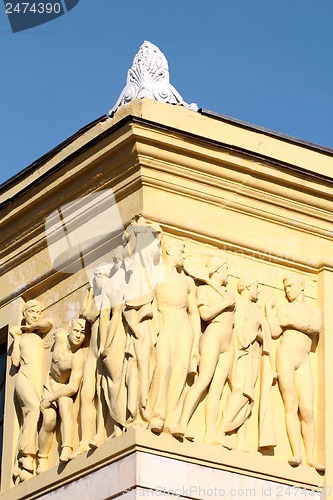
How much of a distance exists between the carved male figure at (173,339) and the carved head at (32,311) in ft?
4.89

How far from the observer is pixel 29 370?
586 inches

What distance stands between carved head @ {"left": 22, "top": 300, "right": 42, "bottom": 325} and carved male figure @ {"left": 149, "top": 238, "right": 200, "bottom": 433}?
1491mm

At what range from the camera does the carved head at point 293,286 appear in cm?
1481

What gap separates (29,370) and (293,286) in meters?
2.32

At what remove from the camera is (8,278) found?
15.7 m

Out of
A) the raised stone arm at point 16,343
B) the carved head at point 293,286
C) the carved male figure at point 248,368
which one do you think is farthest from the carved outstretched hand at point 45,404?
the carved head at point 293,286

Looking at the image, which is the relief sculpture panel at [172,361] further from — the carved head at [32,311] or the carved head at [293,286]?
the carved head at [32,311]

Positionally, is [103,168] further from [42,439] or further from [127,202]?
[42,439]

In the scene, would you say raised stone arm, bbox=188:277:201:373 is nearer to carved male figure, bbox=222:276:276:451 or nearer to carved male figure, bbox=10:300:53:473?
carved male figure, bbox=222:276:276:451

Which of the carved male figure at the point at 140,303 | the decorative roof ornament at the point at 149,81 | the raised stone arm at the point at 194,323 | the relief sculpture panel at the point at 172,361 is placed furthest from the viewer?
the decorative roof ornament at the point at 149,81

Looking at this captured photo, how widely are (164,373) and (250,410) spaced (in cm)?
88

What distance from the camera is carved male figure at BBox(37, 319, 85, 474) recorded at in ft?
47.2

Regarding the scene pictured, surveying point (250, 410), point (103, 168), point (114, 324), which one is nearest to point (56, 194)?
point (103, 168)

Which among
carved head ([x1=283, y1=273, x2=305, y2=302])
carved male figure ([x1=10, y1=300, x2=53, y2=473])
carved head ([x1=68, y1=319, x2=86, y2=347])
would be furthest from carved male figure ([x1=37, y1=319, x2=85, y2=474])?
carved head ([x1=283, y1=273, x2=305, y2=302])
